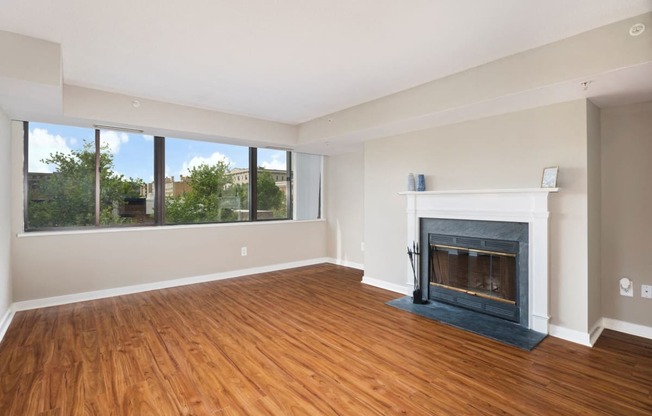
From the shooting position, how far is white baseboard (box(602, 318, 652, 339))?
2.90 metres

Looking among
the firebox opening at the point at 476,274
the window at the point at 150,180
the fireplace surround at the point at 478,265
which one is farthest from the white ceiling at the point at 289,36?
the firebox opening at the point at 476,274

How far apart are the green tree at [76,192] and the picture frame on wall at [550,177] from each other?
4896 millimetres

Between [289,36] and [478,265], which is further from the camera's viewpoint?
[478,265]

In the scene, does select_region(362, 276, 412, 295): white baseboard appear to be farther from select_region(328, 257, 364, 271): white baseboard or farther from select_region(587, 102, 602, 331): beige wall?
select_region(587, 102, 602, 331): beige wall

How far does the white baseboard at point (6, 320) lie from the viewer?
299cm

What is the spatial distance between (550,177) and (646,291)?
132 centimetres

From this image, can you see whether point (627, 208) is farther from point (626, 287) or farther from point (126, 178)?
point (126, 178)

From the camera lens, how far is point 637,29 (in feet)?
7.04

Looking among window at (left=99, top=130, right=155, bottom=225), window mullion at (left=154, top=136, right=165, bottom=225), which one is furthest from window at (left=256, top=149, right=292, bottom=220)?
window at (left=99, top=130, right=155, bottom=225)

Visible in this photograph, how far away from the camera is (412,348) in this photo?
273 cm

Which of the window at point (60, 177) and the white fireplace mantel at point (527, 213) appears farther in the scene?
the window at point (60, 177)

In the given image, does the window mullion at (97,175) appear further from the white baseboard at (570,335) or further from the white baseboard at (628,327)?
the white baseboard at (628,327)

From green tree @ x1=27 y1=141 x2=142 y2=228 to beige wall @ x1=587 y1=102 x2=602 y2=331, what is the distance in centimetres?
526

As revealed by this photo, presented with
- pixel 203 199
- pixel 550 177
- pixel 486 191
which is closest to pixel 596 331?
pixel 550 177
